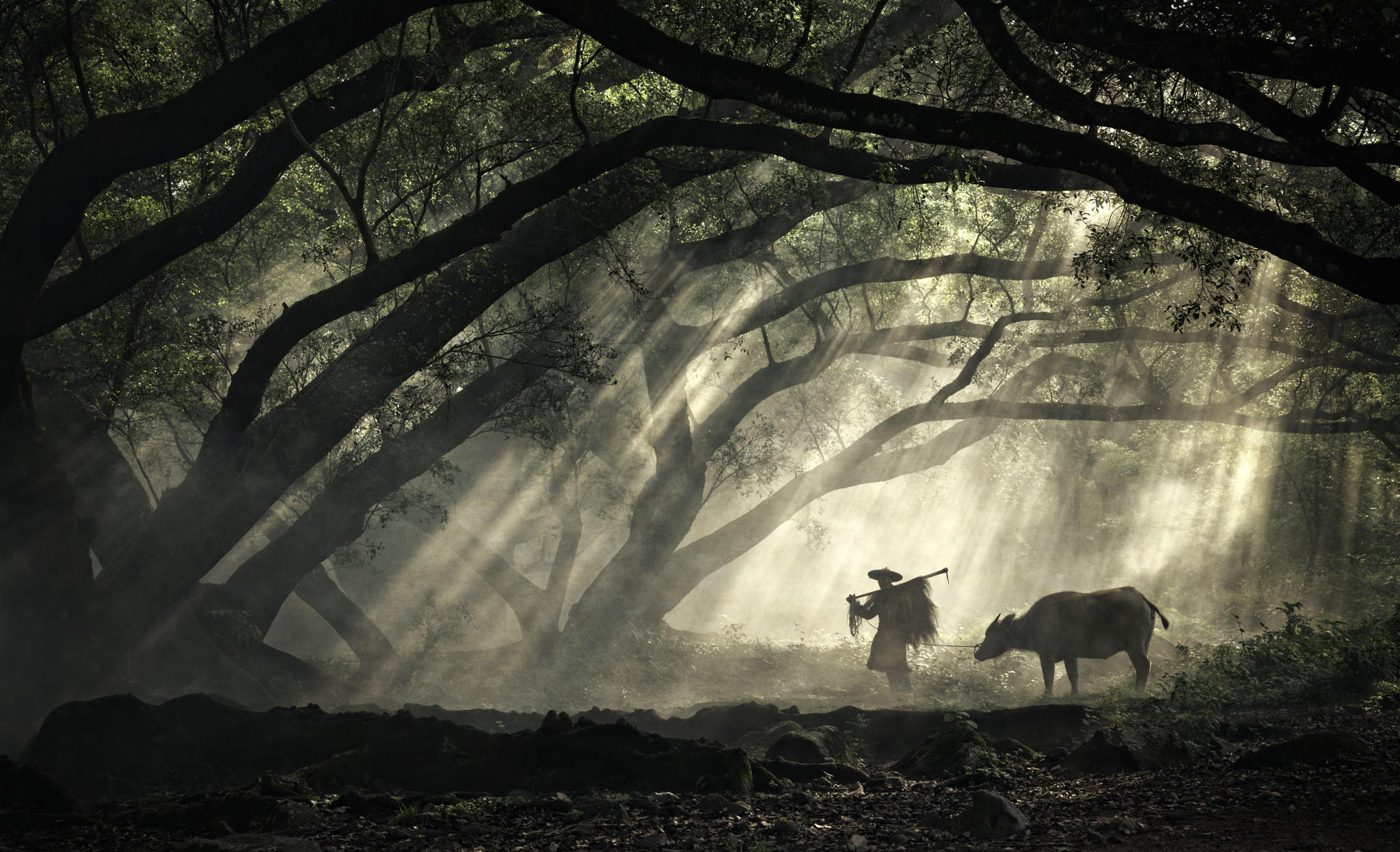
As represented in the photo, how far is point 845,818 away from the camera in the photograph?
213 inches

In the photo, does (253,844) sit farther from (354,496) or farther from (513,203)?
(354,496)

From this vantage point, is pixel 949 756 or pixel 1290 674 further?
pixel 1290 674

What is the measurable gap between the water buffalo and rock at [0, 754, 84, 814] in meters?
12.9

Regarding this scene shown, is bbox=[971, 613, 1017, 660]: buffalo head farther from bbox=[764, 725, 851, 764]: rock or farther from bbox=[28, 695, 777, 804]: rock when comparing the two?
bbox=[28, 695, 777, 804]: rock

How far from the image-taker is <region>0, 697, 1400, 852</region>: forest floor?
4.42m

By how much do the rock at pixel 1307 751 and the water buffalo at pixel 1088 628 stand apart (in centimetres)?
770

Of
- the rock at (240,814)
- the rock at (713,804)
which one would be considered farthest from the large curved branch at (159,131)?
the rock at (713,804)

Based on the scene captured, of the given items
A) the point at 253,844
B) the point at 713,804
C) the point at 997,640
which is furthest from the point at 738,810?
the point at 997,640

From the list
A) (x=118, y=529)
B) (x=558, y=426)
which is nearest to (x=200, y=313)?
(x=118, y=529)

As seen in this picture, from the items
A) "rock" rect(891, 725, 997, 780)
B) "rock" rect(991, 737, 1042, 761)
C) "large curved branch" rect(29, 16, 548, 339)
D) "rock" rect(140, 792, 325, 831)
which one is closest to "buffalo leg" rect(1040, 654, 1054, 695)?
"rock" rect(991, 737, 1042, 761)

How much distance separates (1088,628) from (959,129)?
1030 cm

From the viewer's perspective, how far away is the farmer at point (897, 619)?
14.7 meters

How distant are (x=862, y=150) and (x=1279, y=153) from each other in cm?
334

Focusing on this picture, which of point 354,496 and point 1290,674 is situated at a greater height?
point 354,496
